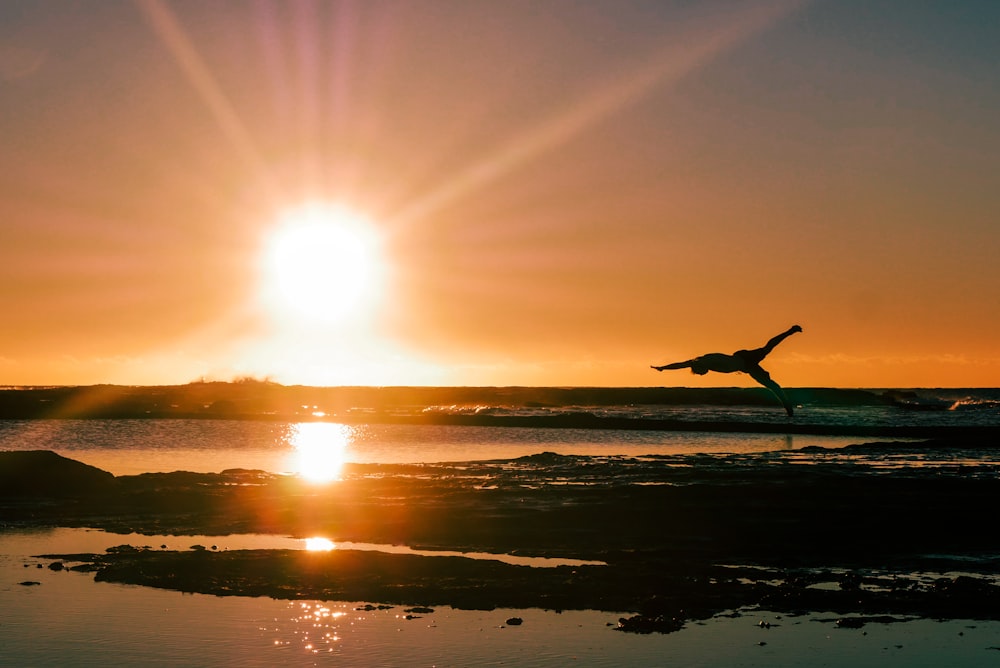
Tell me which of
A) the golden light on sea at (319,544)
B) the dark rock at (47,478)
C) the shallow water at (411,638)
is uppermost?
the dark rock at (47,478)

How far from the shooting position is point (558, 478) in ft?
141

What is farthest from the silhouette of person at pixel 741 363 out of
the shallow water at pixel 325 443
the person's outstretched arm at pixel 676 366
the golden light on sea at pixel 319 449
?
the shallow water at pixel 325 443

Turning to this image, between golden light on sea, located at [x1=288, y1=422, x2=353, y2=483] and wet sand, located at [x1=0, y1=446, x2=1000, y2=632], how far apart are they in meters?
2.00

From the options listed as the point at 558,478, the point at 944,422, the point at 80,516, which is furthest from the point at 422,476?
the point at 944,422

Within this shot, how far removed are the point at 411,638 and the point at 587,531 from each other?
11.9 m

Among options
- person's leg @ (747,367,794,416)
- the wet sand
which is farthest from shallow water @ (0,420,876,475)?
person's leg @ (747,367,794,416)

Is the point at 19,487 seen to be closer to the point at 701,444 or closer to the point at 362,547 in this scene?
the point at 362,547

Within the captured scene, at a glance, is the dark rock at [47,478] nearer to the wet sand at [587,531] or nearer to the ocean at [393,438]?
the wet sand at [587,531]

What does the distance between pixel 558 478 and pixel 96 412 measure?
97046 millimetres

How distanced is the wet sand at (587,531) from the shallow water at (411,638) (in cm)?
81

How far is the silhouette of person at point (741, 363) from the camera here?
→ 21.2 meters

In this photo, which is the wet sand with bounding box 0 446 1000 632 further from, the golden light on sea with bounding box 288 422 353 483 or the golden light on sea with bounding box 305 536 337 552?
the golden light on sea with bounding box 288 422 353 483

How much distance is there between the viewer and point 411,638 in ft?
57.5

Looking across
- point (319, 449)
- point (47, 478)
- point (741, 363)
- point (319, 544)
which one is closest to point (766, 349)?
point (741, 363)
